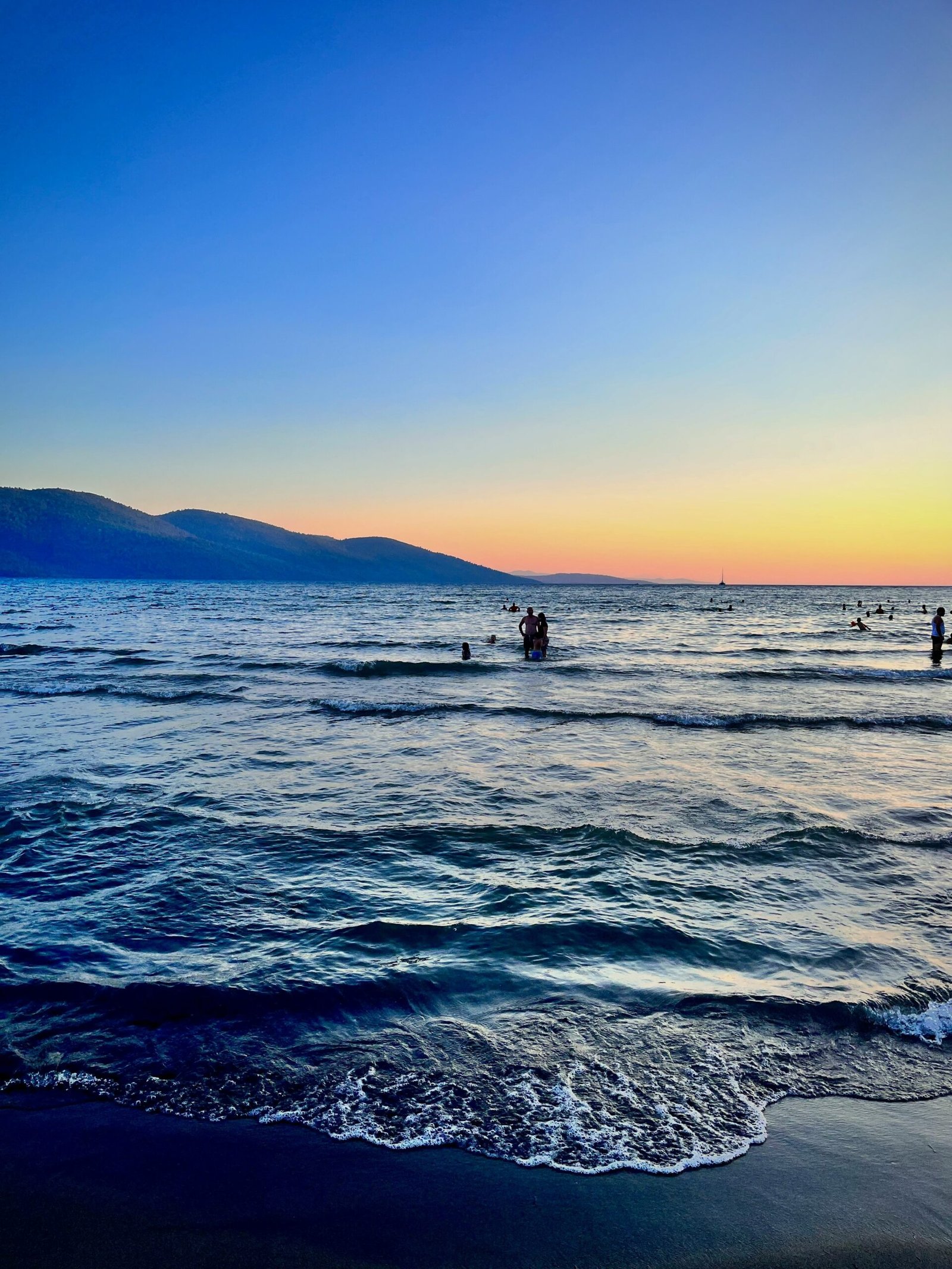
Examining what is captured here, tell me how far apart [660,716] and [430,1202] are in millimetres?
16131

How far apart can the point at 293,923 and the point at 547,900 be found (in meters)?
2.43

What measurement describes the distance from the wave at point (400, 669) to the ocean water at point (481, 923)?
32.0ft

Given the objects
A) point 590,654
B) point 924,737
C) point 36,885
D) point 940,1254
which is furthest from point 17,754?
point 590,654

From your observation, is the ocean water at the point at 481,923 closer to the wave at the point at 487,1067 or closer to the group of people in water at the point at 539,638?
the wave at the point at 487,1067

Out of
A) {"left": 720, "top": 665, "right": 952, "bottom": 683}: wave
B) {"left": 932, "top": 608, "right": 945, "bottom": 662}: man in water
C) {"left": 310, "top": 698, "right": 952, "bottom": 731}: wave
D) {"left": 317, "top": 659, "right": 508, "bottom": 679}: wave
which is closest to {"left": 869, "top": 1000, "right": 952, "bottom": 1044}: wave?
{"left": 310, "top": 698, "right": 952, "bottom": 731}: wave

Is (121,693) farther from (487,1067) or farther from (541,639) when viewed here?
(487,1067)

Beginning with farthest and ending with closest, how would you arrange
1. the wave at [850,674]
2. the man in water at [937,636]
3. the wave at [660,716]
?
the man in water at [937,636] < the wave at [850,674] < the wave at [660,716]

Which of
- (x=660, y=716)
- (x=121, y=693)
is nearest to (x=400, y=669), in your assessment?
(x=121, y=693)

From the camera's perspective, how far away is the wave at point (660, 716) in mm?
17797

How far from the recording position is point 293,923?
6289 mm

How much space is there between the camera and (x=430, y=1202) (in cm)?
327

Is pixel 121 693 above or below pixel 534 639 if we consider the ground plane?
below

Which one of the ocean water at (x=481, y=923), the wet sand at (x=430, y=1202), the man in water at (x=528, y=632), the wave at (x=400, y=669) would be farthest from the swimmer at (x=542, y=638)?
the wet sand at (x=430, y=1202)

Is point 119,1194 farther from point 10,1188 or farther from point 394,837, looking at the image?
point 394,837
